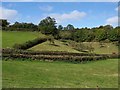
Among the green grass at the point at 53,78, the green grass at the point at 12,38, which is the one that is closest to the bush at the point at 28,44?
the green grass at the point at 12,38

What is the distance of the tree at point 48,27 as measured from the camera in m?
73.7

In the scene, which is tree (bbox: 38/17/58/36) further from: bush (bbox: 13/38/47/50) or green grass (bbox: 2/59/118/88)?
green grass (bbox: 2/59/118/88)

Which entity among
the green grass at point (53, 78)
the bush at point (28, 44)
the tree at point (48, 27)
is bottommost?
the green grass at point (53, 78)

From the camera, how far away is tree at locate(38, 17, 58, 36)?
2901 inches

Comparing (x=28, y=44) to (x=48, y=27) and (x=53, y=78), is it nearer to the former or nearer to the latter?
(x=48, y=27)

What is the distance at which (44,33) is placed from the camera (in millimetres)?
72000

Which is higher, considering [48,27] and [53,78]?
[48,27]

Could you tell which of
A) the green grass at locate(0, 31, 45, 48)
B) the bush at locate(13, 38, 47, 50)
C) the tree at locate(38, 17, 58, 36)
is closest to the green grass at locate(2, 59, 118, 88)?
the bush at locate(13, 38, 47, 50)

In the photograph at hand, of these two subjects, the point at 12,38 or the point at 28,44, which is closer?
the point at 28,44

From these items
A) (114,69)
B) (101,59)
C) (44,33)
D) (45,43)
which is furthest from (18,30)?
(114,69)

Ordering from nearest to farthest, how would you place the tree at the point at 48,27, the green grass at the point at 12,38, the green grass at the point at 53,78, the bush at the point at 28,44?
the green grass at the point at 53,78
the bush at the point at 28,44
the green grass at the point at 12,38
the tree at the point at 48,27

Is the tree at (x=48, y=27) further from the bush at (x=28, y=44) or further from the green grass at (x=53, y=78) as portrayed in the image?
the green grass at (x=53, y=78)

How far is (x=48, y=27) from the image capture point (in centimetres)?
7631

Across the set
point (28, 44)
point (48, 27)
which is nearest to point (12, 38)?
point (28, 44)
